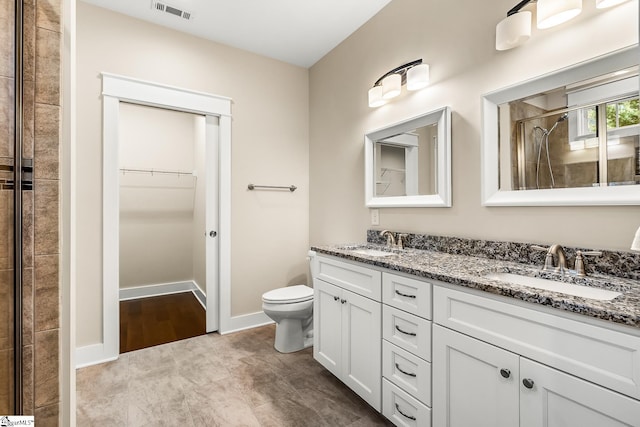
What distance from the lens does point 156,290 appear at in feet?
12.8

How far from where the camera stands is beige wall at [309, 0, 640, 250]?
1.29m

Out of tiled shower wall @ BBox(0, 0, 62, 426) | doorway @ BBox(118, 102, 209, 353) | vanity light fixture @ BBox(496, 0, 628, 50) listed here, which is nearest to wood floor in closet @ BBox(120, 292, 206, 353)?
doorway @ BBox(118, 102, 209, 353)

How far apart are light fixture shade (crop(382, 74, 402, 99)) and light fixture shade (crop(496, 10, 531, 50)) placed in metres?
0.69

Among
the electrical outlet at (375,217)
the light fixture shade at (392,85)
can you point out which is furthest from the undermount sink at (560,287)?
the light fixture shade at (392,85)

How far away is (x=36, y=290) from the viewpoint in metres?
0.90

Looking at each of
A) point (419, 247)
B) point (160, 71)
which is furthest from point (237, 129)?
point (419, 247)

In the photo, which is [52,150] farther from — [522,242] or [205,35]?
[205,35]

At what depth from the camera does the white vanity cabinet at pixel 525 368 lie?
2.69ft

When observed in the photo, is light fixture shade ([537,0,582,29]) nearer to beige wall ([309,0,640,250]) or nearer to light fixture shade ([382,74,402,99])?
beige wall ([309,0,640,250])

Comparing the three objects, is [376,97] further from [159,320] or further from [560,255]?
[159,320]

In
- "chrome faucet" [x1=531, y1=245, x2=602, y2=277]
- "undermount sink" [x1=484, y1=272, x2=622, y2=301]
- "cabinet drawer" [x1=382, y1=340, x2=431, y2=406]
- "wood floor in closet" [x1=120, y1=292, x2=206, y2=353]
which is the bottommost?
"wood floor in closet" [x1=120, y1=292, x2=206, y2=353]

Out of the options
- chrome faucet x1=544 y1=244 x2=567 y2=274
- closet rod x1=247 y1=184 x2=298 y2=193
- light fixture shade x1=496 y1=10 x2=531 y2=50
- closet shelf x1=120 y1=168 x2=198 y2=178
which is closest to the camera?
chrome faucet x1=544 y1=244 x2=567 y2=274

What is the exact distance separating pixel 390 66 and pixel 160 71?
6.06ft

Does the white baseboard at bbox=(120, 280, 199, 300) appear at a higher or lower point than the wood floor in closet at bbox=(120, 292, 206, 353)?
higher
